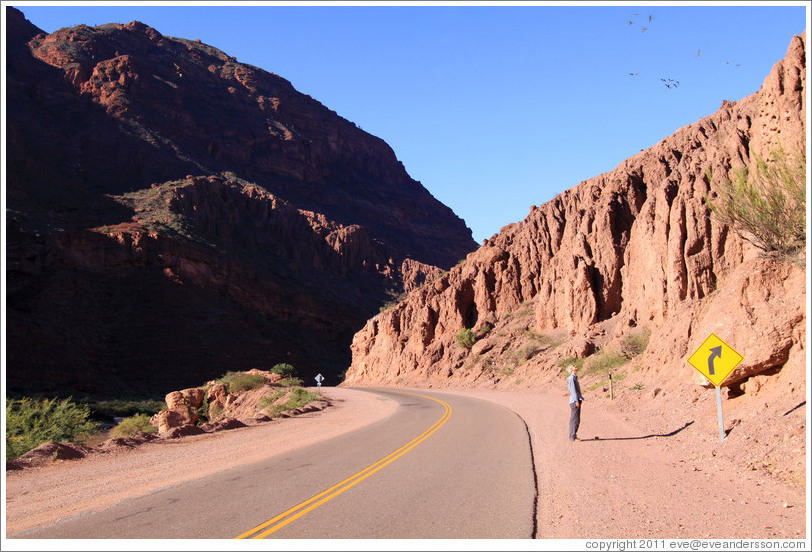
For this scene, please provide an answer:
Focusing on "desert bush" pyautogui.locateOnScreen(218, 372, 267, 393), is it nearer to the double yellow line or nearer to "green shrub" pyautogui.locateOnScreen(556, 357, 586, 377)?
"green shrub" pyautogui.locateOnScreen(556, 357, 586, 377)

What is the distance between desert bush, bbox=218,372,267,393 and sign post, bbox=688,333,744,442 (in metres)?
35.9

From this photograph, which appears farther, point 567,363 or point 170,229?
point 170,229

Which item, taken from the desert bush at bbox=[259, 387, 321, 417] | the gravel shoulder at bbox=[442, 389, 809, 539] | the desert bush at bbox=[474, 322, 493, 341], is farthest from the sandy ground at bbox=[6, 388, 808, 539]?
the desert bush at bbox=[474, 322, 493, 341]

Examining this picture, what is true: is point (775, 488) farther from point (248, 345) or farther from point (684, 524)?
point (248, 345)

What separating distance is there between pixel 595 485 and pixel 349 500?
3.78m

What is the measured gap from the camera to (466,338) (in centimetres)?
4906

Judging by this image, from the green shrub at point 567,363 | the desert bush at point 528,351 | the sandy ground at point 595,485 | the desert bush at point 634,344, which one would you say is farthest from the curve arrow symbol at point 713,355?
the desert bush at point 528,351

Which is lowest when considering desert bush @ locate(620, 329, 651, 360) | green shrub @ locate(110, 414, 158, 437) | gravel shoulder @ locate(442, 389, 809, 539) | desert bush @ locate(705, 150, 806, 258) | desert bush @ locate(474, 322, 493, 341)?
green shrub @ locate(110, 414, 158, 437)

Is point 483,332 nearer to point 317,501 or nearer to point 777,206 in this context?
point 777,206

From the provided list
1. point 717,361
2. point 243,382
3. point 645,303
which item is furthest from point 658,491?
point 243,382

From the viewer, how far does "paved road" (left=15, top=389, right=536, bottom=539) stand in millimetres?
6770

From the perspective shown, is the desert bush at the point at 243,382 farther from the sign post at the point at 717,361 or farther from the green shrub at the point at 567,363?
the sign post at the point at 717,361

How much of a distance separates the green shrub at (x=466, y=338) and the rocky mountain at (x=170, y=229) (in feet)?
96.0

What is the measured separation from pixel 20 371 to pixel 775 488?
184 feet
